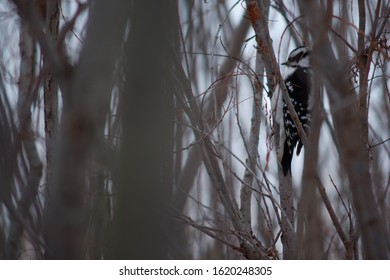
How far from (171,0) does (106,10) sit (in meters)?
0.13

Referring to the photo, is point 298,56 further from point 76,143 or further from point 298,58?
point 76,143

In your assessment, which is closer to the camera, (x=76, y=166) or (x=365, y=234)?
(x=76, y=166)

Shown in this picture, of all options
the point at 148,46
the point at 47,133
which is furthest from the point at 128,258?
the point at 47,133

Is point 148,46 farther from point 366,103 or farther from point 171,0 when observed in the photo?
point 366,103

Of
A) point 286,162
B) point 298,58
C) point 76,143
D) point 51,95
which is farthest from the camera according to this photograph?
point 298,58

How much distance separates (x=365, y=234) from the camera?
1341mm

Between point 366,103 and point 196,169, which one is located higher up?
point 366,103

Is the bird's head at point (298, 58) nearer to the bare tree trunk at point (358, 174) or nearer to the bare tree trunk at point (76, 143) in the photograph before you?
the bare tree trunk at point (358, 174)

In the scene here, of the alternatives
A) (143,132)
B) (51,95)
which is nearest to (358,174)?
(143,132)

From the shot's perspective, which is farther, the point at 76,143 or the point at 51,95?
the point at 51,95

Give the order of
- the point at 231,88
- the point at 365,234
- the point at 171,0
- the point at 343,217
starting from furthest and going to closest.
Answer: the point at 343,217
the point at 231,88
the point at 365,234
the point at 171,0

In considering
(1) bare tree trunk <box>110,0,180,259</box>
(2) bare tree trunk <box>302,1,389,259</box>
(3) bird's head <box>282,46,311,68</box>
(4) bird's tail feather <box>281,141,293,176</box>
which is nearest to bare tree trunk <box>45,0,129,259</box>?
(1) bare tree trunk <box>110,0,180,259</box>

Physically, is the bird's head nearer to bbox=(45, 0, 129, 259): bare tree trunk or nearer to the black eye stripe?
the black eye stripe

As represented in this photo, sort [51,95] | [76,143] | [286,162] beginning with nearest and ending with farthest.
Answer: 1. [76,143]
2. [51,95]
3. [286,162]
